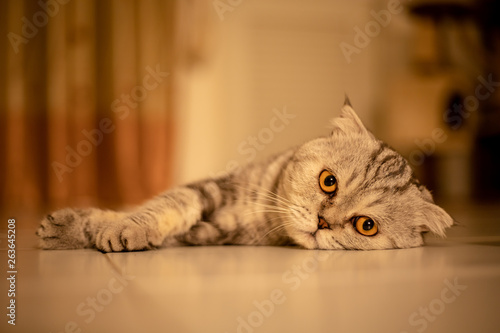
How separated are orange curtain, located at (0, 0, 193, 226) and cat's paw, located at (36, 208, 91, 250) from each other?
1.93 metres

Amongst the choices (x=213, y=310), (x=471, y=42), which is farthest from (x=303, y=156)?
(x=471, y=42)

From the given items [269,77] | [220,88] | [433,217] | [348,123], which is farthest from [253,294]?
[269,77]

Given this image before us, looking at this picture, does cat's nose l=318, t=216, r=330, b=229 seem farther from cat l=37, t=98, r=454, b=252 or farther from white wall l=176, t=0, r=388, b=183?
white wall l=176, t=0, r=388, b=183

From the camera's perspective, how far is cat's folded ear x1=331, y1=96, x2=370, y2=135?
139 centimetres

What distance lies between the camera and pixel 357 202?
3.82ft

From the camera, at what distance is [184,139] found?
3729mm

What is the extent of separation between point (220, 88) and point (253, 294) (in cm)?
332

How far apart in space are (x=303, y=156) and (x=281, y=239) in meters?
0.26

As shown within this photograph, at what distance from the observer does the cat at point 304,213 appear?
3.84ft

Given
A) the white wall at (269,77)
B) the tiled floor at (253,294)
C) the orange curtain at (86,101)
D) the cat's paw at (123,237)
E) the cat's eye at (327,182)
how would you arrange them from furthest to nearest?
the white wall at (269,77), the orange curtain at (86,101), the cat's eye at (327,182), the cat's paw at (123,237), the tiled floor at (253,294)

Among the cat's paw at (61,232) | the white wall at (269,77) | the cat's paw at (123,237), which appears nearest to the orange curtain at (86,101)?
the white wall at (269,77)

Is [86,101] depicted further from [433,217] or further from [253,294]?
[253,294]

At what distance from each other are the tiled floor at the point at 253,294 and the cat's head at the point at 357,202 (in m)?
0.14

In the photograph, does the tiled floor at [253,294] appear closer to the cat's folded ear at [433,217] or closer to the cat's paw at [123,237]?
the cat's paw at [123,237]
